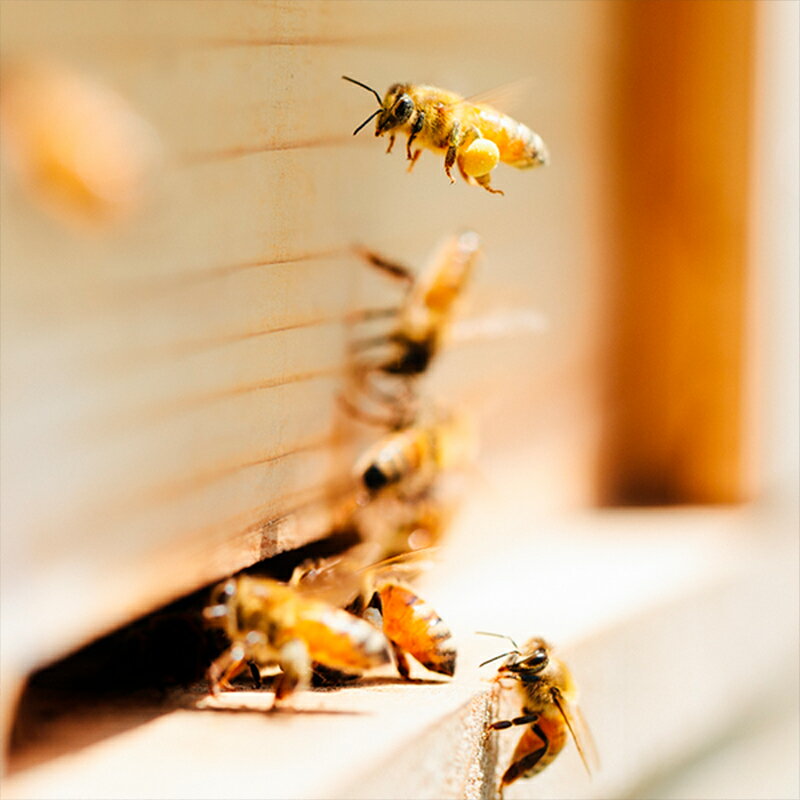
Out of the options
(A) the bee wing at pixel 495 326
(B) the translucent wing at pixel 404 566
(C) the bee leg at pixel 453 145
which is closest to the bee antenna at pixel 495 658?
(B) the translucent wing at pixel 404 566

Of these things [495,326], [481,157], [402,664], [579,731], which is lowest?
[579,731]

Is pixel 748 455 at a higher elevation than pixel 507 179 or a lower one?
lower

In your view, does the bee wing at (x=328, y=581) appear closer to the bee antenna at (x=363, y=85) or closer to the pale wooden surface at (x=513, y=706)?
the pale wooden surface at (x=513, y=706)

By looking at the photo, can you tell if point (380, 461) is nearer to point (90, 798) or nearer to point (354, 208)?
point (354, 208)

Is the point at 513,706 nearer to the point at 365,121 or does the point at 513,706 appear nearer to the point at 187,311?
the point at 187,311

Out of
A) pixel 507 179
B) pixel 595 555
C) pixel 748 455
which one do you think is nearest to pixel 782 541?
pixel 748 455

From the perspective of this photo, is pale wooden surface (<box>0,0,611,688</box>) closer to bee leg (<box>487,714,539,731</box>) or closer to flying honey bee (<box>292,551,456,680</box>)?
flying honey bee (<box>292,551,456,680</box>)

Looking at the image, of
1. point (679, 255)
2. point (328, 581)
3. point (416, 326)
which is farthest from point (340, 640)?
point (679, 255)

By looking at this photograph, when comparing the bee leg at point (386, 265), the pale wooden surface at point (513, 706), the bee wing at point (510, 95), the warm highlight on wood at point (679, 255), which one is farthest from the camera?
the warm highlight on wood at point (679, 255)
